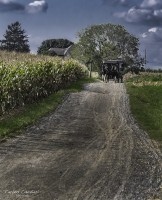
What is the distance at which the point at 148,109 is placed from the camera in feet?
86.1

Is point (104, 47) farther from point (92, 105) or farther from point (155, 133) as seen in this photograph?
point (155, 133)

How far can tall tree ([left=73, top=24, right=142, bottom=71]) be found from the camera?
317ft

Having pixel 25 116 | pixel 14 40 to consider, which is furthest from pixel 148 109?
pixel 14 40

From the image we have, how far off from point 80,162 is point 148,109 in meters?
14.2

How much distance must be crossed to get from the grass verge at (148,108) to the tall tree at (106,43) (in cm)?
5881

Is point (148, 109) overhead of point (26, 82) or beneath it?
beneath

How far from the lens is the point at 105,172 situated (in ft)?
38.3

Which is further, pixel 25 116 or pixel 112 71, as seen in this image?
pixel 112 71

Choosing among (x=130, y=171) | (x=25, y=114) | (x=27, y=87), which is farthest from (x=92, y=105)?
(x=130, y=171)

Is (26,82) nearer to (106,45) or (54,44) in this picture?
(106,45)

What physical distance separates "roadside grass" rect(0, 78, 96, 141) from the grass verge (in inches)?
175

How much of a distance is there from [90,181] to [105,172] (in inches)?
38.1

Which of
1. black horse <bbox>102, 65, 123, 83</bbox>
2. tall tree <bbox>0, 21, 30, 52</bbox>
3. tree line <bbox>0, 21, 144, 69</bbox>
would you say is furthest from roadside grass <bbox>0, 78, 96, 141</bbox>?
tall tree <bbox>0, 21, 30, 52</bbox>

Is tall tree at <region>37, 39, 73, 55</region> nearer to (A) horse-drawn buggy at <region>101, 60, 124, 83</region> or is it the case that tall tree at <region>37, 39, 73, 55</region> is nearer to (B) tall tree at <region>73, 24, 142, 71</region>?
(B) tall tree at <region>73, 24, 142, 71</region>
